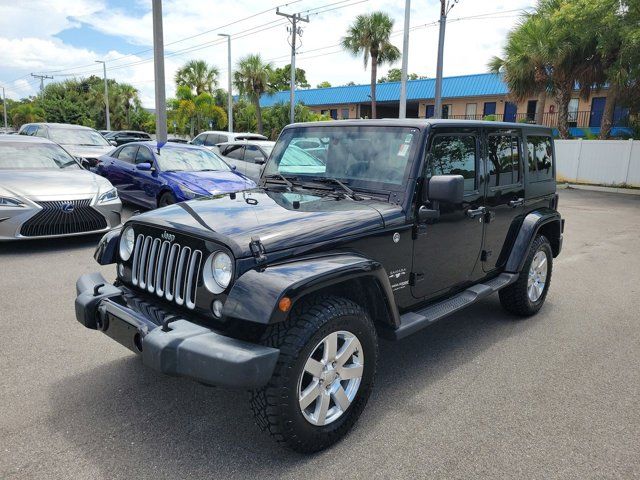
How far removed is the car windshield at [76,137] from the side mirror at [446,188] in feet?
42.9

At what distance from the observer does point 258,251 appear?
267cm

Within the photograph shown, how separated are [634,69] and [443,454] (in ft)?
60.8

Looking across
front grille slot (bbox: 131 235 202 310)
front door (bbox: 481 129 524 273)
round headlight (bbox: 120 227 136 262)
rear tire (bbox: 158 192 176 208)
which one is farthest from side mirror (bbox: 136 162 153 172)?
front door (bbox: 481 129 524 273)

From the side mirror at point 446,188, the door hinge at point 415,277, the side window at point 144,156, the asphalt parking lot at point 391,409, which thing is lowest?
the asphalt parking lot at point 391,409

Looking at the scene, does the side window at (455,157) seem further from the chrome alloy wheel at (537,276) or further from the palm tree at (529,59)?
the palm tree at (529,59)

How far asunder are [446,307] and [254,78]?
120 ft

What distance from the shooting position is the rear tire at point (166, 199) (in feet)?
28.4

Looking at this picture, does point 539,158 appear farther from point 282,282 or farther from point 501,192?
point 282,282

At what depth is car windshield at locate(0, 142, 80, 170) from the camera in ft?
25.6

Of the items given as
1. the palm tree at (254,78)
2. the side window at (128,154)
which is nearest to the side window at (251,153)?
the side window at (128,154)

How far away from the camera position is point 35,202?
267 inches

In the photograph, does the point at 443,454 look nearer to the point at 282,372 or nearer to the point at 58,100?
the point at 282,372

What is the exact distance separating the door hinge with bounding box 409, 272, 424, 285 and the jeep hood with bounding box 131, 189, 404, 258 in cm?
43

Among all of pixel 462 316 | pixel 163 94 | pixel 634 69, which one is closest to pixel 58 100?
pixel 163 94
